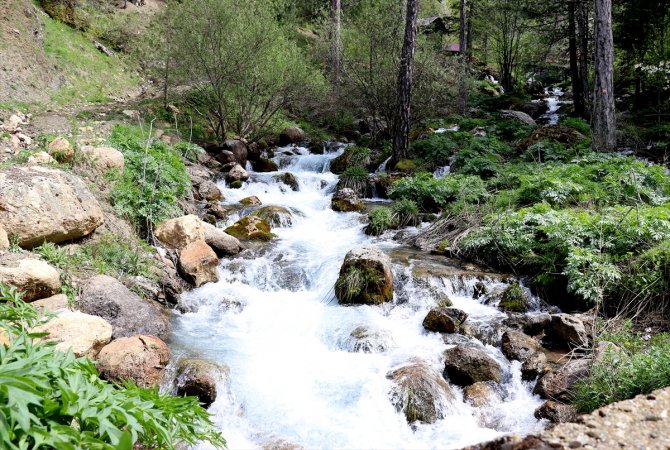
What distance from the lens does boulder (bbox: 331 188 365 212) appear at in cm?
1262

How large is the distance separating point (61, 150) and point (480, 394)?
786 cm

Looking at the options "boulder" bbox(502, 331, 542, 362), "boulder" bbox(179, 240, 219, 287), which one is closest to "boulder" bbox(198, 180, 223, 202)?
"boulder" bbox(179, 240, 219, 287)

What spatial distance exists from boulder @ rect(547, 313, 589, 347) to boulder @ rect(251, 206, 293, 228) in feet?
22.4

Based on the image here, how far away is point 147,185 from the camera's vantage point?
905 centimetres

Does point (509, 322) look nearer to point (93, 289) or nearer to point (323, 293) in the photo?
point (323, 293)

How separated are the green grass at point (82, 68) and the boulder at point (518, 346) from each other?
15.8 metres

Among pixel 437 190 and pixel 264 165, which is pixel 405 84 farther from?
pixel 264 165

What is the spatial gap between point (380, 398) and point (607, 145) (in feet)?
35.5

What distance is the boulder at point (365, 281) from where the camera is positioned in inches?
297

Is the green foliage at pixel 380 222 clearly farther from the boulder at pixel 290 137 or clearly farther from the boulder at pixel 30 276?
the boulder at pixel 290 137

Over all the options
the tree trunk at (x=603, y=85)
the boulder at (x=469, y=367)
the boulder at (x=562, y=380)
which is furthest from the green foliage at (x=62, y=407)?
the tree trunk at (x=603, y=85)

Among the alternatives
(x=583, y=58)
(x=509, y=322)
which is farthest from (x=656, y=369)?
(x=583, y=58)

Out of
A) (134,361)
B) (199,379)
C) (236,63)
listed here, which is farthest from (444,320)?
(236,63)

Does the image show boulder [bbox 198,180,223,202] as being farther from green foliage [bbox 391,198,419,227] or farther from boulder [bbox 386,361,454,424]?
boulder [bbox 386,361,454,424]
